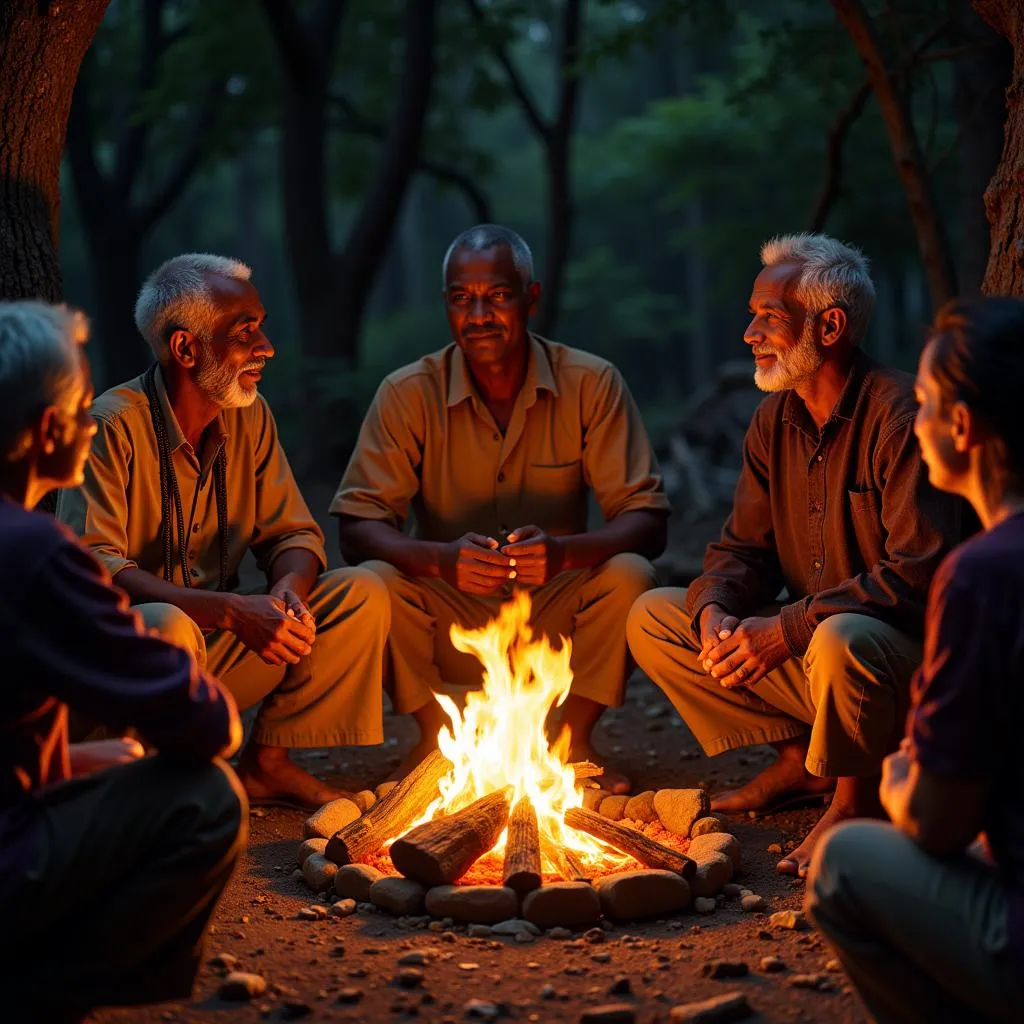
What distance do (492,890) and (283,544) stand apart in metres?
1.90

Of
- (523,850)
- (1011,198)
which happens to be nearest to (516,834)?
(523,850)

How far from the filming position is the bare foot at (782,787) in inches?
195

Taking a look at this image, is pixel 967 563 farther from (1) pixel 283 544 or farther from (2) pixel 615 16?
(2) pixel 615 16

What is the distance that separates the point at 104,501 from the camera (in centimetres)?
470

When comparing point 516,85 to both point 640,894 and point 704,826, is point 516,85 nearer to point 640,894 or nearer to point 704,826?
point 704,826

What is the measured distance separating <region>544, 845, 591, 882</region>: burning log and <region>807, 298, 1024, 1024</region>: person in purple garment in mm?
1423

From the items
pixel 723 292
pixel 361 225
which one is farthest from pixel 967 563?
pixel 723 292

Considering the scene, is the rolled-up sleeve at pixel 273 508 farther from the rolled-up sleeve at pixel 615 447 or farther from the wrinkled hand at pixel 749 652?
the wrinkled hand at pixel 749 652

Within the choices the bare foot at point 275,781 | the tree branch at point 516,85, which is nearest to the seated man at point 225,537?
the bare foot at point 275,781

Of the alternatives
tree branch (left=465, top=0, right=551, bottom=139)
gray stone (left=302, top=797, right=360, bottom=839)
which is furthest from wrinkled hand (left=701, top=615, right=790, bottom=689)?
tree branch (left=465, top=0, right=551, bottom=139)

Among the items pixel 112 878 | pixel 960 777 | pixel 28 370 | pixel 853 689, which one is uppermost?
pixel 28 370

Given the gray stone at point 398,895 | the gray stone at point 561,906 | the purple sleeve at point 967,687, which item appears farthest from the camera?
the gray stone at point 398,895

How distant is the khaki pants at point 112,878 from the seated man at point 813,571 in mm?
2145

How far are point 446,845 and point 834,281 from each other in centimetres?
240
